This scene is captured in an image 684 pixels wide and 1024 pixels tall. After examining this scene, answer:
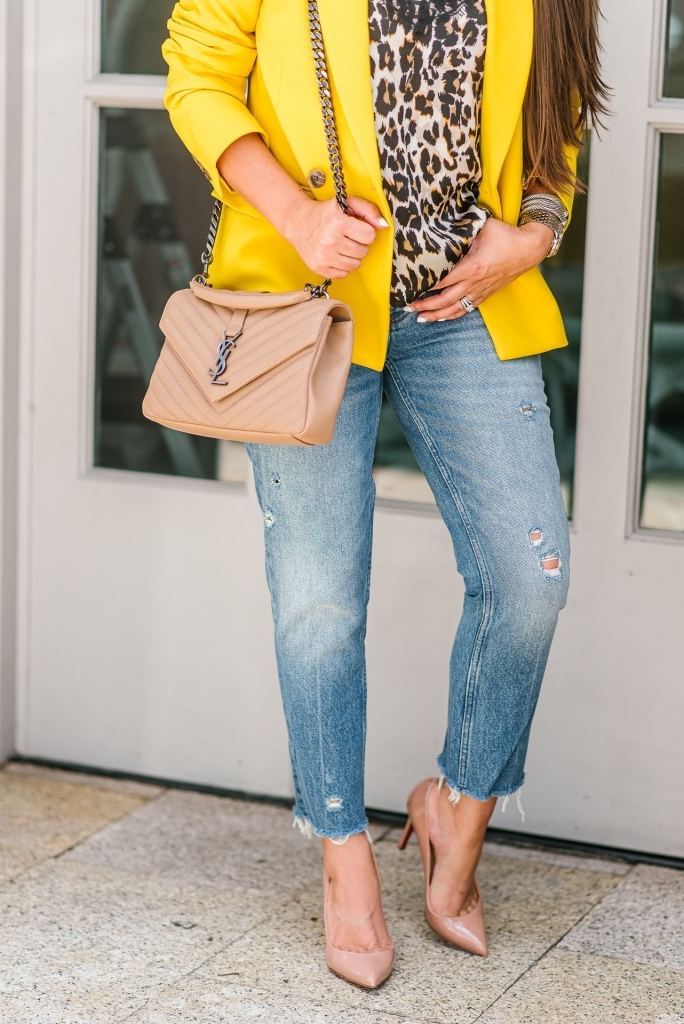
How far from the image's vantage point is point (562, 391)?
2.06m

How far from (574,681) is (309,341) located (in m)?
0.89

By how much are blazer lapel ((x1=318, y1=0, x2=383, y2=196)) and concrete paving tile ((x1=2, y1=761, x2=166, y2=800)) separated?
4.29 ft

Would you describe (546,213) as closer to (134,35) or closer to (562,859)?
(134,35)

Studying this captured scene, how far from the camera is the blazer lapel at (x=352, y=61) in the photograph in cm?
144

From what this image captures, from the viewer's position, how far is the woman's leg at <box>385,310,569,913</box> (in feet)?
5.19

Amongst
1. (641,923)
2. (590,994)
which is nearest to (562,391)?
(641,923)

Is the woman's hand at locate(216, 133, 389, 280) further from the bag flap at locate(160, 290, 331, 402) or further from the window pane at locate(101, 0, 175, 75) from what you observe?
the window pane at locate(101, 0, 175, 75)

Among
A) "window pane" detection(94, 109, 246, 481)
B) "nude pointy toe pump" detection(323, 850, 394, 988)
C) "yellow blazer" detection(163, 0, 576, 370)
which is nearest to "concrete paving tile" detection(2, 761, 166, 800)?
"window pane" detection(94, 109, 246, 481)

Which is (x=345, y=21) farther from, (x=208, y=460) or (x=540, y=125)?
(x=208, y=460)

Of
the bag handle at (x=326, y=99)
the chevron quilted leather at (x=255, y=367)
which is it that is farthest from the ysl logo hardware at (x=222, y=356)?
the bag handle at (x=326, y=99)

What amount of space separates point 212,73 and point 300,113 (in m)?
0.13

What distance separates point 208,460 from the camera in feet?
7.41

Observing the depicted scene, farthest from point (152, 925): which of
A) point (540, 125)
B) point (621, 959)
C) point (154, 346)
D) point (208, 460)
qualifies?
point (540, 125)

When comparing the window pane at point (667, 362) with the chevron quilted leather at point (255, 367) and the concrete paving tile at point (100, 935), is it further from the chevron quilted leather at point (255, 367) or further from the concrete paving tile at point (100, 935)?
the concrete paving tile at point (100, 935)
